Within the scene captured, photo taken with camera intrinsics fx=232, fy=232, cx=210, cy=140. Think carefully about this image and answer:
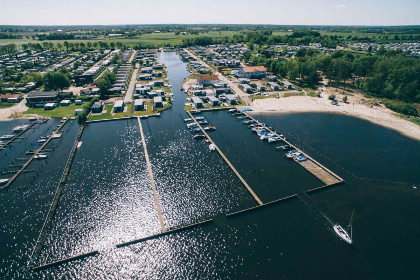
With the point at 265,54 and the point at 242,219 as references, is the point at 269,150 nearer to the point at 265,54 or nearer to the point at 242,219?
the point at 242,219

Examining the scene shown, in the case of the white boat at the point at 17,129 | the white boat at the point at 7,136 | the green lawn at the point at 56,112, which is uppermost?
the green lawn at the point at 56,112

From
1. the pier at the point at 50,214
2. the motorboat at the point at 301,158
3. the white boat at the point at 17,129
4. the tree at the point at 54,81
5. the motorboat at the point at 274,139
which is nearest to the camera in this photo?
the pier at the point at 50,214

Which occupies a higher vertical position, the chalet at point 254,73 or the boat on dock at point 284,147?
the chalet at point 254,73

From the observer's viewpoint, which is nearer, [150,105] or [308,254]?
[308,254]

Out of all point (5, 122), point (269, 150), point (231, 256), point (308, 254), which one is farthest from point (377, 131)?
point (5, 122)

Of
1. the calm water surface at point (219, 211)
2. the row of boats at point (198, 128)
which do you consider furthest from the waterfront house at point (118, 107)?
the row of boats at point (198, 128)

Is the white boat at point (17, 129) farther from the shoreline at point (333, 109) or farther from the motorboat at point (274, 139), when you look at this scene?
the motorboat at point (274, 139)

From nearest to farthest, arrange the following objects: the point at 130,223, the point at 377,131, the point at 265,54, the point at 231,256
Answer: the point at 231,256 < the point at 130,223 < the point at 377,131 < the point at 265,54

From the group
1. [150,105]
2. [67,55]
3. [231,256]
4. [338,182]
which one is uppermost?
[67,55]
